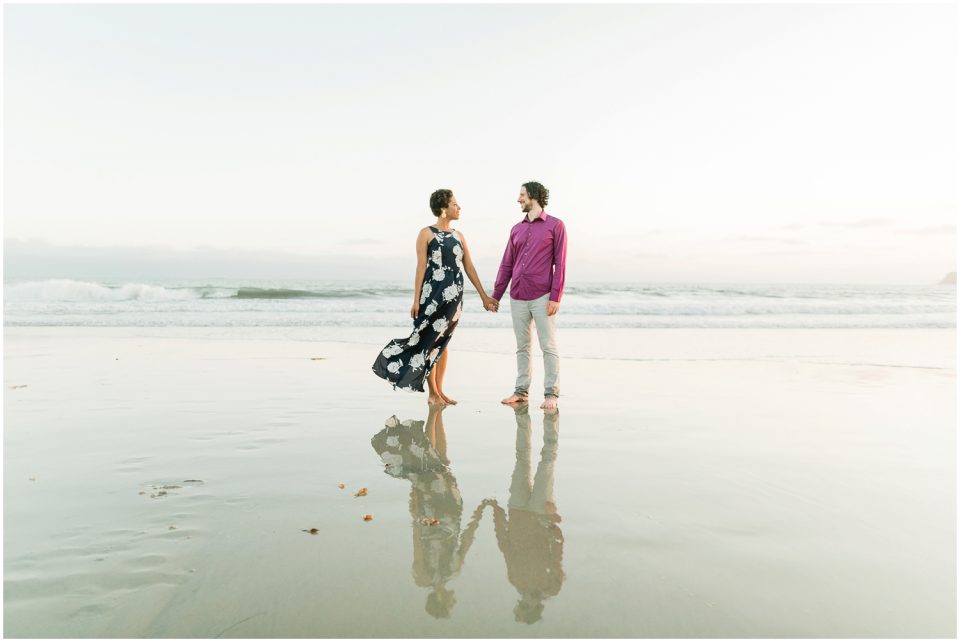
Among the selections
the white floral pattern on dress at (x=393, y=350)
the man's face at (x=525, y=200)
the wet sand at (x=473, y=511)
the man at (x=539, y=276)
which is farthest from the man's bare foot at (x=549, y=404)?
the man's face at (x=525, y=200)

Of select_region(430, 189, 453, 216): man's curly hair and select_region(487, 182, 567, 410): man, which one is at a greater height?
select_region(430, 189, 453, 216): man's curly hair

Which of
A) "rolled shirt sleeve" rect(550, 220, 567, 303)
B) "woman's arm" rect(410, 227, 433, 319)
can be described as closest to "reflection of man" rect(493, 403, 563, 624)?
"rolled shirt sleeve" rect(550, 220, 567, 303)

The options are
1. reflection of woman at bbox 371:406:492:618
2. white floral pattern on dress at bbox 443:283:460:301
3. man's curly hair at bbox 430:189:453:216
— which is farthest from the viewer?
white floral pattern on dress at bbox 443:283:460:301

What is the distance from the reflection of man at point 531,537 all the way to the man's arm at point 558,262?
1.99 meters

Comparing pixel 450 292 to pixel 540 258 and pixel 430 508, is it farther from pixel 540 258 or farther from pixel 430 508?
pixel 430 508

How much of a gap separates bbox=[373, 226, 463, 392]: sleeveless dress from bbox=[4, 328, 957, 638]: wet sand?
0.38 meters

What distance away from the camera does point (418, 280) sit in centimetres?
604

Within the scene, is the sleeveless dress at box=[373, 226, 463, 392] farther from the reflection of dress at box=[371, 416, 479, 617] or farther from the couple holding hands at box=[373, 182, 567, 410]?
the reflection of dress at box=[371, 416, 479, 617]

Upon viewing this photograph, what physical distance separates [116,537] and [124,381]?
4.56 meters

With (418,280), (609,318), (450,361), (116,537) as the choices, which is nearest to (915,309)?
(609,318)

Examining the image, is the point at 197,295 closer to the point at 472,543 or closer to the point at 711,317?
the point at 711,317

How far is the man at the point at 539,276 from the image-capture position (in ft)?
19.2

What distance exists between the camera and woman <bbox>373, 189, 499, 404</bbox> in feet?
19.2

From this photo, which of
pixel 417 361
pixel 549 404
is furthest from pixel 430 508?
pixel 417 361
